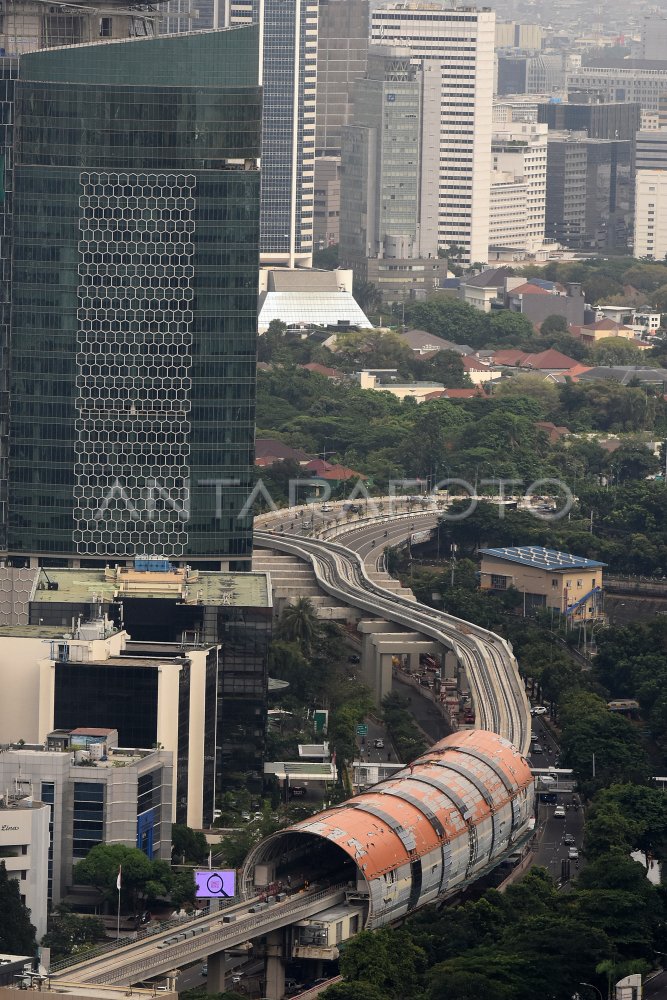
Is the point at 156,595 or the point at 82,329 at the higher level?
the point at 82,329

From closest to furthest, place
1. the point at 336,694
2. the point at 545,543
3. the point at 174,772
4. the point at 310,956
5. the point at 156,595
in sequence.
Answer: the point at 310,956 < the point at 174,772 < the point at 156,595 < the point at 336,694 < the point at 545,543

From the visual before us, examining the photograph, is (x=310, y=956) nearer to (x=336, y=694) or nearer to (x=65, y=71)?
(x=336, y=694)

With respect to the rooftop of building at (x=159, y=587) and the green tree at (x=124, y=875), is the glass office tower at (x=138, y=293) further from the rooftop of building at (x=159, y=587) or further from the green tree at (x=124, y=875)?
the green tree at (x=124, y=875)

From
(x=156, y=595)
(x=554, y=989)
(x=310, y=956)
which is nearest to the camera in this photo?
(x=554, y=989)

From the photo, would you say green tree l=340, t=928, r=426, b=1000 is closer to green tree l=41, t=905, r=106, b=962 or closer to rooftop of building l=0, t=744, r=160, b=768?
green tree l=41, t=905, r=106, b=962

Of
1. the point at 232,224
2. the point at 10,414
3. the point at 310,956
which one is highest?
the point at 232,224

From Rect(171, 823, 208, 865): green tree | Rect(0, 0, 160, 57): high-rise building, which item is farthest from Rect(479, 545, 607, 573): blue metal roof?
Rect(171, 823, 208, 865): green tree

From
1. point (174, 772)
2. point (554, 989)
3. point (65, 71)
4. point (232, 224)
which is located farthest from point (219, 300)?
point (554, 989)
